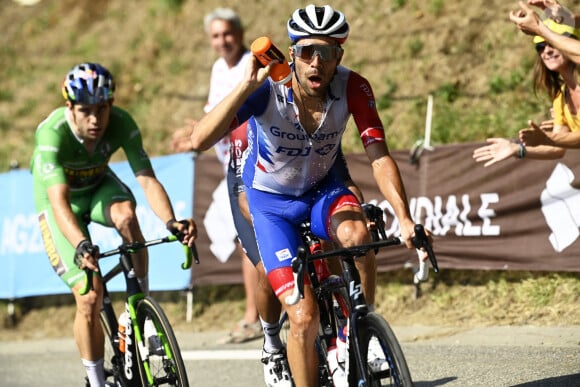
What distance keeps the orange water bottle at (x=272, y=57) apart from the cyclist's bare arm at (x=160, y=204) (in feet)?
5.40

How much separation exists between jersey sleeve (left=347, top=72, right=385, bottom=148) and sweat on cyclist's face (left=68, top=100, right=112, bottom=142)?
222 centimetres

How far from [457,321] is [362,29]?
Result: 587cm

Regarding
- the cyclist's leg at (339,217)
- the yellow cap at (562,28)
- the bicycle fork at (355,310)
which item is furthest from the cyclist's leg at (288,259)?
the yellow cap at (562,28)

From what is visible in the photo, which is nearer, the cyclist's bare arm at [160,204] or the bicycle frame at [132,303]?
the cyclist's bare arm at [160,204]

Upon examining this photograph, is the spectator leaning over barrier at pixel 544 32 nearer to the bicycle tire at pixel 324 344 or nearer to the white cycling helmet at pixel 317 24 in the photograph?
the white cycling helmet at pixel 317 24

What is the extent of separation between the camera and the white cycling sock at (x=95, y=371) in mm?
6797

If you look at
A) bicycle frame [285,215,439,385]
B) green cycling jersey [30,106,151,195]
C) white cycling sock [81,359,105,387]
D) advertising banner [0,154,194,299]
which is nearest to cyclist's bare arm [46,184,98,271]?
green cycling jersey [30,106,151,195]

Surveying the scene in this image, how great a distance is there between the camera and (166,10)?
A: 17.6 metres

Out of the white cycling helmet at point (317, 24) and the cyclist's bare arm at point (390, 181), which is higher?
the white cycling helmet at point (317, 24)

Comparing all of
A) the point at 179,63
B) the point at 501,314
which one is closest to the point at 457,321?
the point at 501,314

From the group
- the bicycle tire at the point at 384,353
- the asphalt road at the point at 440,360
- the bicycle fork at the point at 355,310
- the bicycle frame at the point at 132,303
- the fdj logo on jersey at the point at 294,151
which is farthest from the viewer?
the asphalt road at the point at 440,360

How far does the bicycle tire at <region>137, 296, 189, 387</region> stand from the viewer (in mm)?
6004

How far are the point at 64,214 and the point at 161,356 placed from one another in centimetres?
129

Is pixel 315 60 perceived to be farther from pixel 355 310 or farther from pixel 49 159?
pixel 49 159
